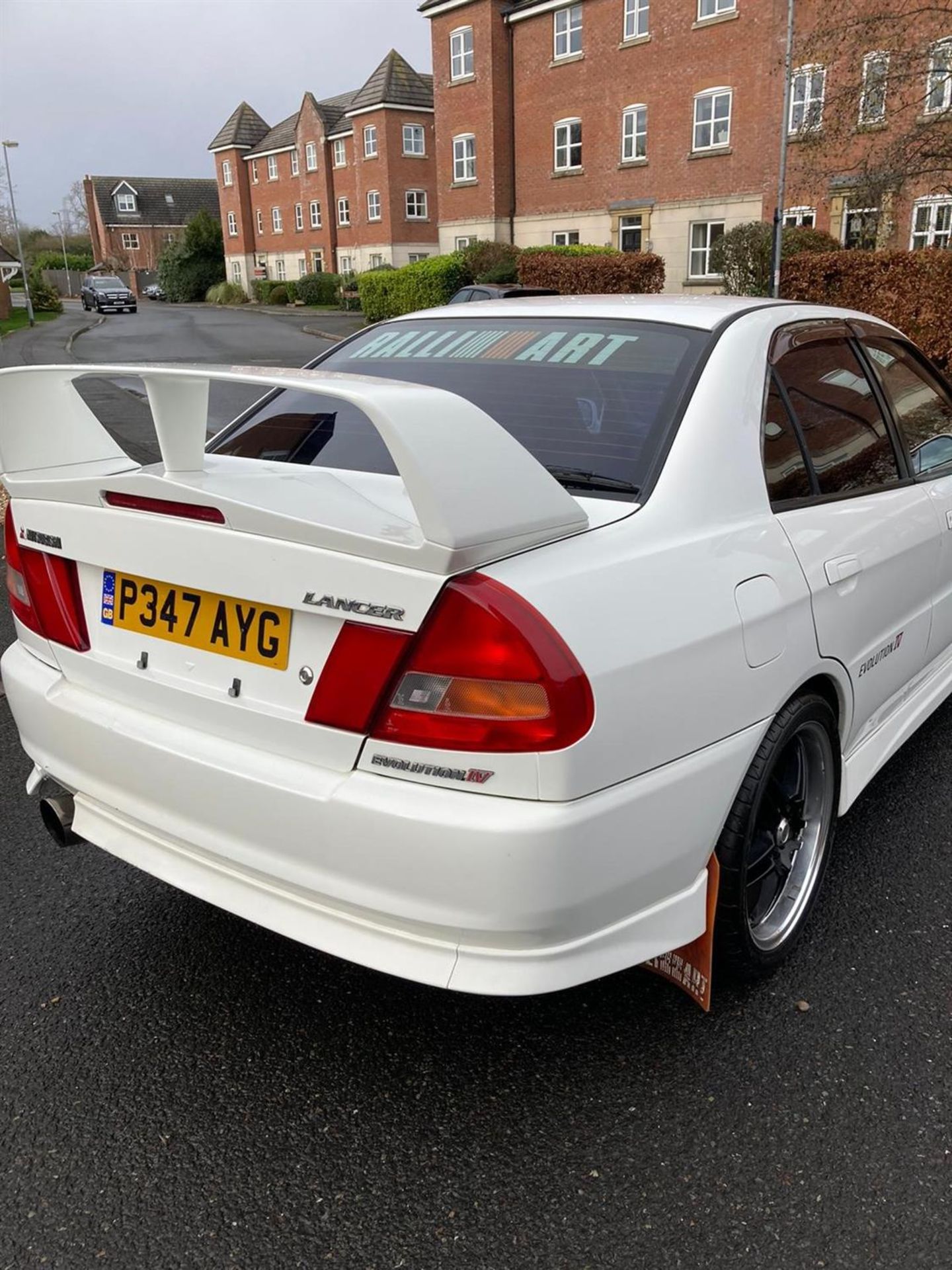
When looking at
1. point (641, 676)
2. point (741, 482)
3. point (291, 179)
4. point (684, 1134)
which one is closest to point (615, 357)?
point (741, 482)

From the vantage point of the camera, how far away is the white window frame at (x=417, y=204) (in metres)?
49.2

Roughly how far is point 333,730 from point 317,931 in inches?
16.3

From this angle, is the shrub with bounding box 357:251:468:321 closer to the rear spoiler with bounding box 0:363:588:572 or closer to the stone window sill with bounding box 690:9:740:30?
the stone window sill with bounding box 690:9:740:30

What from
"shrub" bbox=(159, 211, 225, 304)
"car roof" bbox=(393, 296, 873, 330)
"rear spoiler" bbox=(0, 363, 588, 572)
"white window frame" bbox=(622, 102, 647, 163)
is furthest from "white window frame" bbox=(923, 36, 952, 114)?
"shrub" bbox=(159, 211, 225, 304)

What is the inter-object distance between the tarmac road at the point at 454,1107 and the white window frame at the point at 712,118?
31.6 m

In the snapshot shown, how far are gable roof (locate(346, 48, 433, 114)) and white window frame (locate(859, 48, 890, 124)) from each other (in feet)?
119

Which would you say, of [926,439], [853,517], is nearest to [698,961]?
[853,517]

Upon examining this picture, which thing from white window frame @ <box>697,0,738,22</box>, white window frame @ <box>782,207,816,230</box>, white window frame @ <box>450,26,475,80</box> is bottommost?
white window frame @ <box>782,207,816,230</box>

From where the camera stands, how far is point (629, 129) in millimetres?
32719

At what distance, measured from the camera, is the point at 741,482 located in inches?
91.1

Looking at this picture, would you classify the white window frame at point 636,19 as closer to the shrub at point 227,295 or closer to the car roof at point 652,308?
the shrub at point 227,295

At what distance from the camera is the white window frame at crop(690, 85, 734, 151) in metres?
29.5

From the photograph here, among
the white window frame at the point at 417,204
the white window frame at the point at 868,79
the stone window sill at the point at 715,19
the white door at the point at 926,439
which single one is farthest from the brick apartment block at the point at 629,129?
the white door at the point at 926,439

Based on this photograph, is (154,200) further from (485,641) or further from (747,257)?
(485,641)
